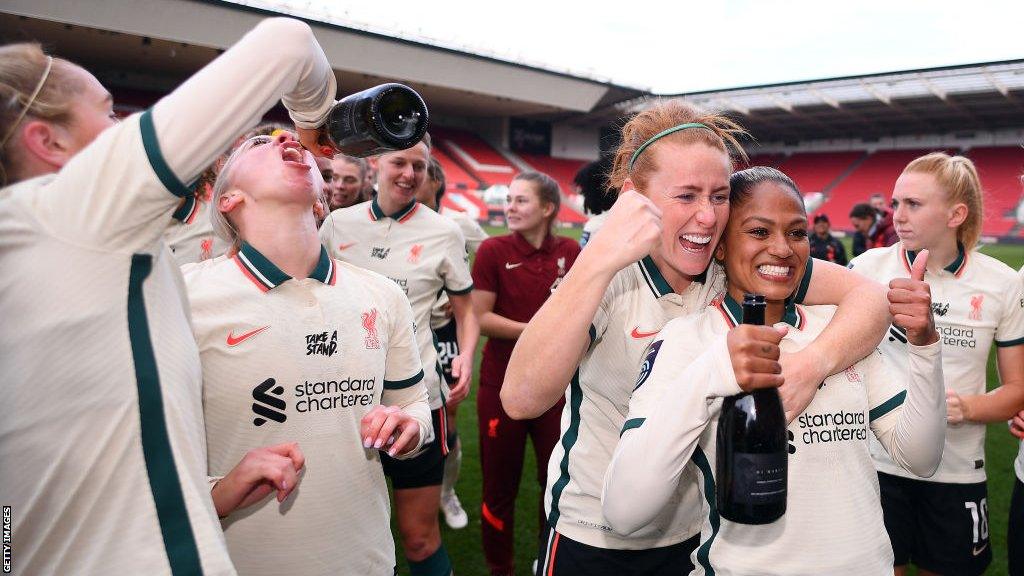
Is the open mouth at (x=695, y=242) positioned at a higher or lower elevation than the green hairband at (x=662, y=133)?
lower

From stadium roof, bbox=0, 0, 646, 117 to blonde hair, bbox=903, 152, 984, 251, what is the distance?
57.9ft

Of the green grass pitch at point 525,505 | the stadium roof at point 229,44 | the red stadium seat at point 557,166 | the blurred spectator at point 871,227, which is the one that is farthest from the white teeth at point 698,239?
the red stadium seat at point 557,166

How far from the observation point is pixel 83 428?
105 centimetres

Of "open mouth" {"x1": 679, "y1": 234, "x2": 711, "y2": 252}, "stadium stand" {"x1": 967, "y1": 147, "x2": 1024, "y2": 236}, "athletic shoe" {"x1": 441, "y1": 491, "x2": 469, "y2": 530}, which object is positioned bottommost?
"athletic shoe" {"x1": 441, "y1": 491, "x2": 469, "y2": 530}

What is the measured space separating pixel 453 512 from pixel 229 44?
2019cm

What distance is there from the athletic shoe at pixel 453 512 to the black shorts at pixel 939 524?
7.98 ft

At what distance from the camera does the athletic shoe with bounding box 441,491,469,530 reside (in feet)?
13.3

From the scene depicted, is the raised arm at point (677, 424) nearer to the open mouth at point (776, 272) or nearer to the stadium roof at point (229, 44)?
the open mouth at point (776, 272)

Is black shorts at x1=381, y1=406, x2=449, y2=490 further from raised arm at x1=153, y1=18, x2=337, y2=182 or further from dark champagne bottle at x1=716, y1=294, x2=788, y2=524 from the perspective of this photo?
raised arm at x1=153, y1=18, x2=337, y2=182

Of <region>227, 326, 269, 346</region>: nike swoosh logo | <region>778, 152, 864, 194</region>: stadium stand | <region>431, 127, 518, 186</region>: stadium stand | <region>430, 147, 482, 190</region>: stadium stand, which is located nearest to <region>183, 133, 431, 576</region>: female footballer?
<region>227, 326, 269, 346</region>: nike swoosh logo

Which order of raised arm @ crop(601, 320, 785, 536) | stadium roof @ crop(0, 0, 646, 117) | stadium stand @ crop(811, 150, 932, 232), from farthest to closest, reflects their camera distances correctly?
stadium stand @ crop(811, 150, 932, 232) → stadium roof @ crop(0, 0, 646, 117) → raised arm @ crop(601, 320, 785, 536)

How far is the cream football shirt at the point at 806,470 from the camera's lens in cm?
140

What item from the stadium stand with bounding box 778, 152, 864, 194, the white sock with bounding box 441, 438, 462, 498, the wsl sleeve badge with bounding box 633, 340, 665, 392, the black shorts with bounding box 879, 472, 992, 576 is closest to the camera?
the wsl sleeve badge with bounding box 633, 340, 665, 392

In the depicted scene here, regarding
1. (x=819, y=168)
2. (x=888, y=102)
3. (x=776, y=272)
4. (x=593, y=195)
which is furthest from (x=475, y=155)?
(x=776, y=272)
